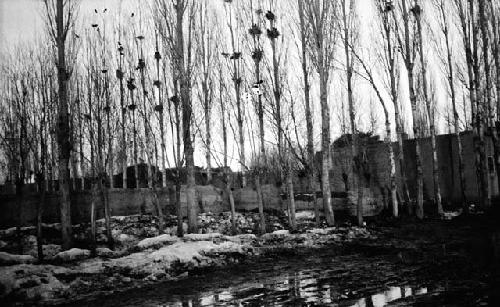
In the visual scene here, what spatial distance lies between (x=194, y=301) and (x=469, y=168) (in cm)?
2431

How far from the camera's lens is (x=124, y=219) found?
17.4m

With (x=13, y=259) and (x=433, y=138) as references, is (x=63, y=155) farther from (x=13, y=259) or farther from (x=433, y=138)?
(x=433, y=138)

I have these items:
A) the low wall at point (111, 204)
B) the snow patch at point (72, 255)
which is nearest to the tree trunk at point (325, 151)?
the low wall at point (111, 204)

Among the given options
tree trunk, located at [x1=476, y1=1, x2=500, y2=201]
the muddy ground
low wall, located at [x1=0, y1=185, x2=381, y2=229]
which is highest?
tree trunk, located at [x1=476, y1=1, x2=500, y2=201]

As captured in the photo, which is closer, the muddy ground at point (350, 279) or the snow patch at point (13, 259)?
the muddy ground at point (350, 279)

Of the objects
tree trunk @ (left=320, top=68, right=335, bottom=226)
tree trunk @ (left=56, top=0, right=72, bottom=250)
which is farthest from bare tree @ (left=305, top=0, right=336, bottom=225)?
tree trunk @ (left=56, top=0, right=72, bottom=250)

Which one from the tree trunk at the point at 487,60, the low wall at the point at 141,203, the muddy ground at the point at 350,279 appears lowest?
the muddy ground at the point at 350,279

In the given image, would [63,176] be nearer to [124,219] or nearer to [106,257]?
[106,257]

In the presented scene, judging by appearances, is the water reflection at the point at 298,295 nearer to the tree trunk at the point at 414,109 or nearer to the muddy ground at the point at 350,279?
the muddy ground at the point at 350,279

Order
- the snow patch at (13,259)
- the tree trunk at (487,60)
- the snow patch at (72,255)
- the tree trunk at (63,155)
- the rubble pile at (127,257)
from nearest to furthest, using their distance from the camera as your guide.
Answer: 1. the rubble pile at (127,257)
2. the snow patch at (13,259)
3. the snow patch at (72,255)
4. the tree trunk at (63,155)
5. the tree trunk at (487,60)

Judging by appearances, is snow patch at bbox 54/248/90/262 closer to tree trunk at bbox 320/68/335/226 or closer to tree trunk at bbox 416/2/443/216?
tree trunk at bbox 320/68/335/226

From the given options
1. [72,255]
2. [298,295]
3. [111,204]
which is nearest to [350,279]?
[298,295]

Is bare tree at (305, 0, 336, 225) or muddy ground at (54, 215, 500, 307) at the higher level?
bare tree at (305, 0, 336, 225)

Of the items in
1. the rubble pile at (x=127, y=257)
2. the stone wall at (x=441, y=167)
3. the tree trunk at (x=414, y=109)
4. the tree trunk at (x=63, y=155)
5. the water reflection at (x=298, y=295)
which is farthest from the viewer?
the stone wall at (x=441, y=167)
